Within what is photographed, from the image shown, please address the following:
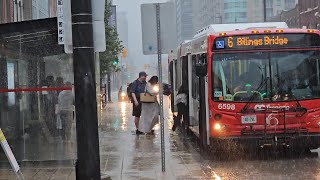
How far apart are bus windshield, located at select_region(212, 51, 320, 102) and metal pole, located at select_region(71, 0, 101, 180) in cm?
Answer: 493

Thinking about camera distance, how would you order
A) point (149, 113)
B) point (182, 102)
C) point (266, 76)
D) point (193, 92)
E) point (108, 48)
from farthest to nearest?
point (108, 48)
point (149, 113)
point (182, 102)
point (193, 92)
point (266, 76)

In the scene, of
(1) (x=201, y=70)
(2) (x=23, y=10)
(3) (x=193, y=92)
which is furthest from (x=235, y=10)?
(1) (x=201, y=70)

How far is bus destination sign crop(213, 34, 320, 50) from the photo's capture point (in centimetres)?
1130

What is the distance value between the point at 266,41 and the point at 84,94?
18.8ft

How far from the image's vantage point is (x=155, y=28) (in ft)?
32.4

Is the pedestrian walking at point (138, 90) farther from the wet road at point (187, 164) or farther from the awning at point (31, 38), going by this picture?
the awning at point (31, 38)

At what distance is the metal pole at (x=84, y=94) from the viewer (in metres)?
6.69

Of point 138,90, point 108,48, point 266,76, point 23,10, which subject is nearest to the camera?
point 266,76

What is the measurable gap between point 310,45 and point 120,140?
6.10m

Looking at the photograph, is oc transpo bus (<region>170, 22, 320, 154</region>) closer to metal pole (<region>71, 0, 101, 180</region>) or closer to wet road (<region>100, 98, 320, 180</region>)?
wet road (<region>100, 98, 320, 180</region>)

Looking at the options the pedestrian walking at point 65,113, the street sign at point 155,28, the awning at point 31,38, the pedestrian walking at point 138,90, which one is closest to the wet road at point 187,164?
the pedestrian walking at point 65,113

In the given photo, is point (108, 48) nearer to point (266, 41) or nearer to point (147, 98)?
point (147, 98)

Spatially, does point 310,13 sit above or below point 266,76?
above

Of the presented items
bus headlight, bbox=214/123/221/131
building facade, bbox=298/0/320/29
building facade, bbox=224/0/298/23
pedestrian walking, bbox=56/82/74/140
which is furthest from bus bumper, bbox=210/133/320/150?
building facade, bbox=224/0/298/23
